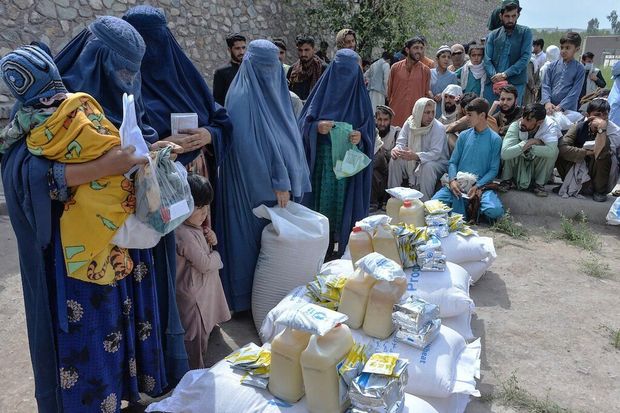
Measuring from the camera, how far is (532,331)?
9.87 ft

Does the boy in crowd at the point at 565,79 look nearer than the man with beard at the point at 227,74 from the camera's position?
No

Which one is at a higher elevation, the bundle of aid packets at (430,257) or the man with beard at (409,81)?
the man with beard at (409,81)

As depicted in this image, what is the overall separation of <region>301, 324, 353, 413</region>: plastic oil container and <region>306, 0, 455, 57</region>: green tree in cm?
803

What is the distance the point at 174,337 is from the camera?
6.80 feet

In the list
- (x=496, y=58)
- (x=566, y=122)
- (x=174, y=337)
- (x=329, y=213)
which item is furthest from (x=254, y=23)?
(x=174, y=337)

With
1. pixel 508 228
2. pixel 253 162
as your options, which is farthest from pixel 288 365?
pixel 508 228

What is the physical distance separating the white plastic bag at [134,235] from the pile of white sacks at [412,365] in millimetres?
560

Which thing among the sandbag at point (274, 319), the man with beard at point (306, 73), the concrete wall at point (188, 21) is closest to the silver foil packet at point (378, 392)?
the sandbag at point (274, 319)

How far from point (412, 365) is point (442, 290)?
658 millimetres

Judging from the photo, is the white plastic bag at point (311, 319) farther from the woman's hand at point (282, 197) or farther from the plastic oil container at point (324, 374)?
the woman's hand at point (282, 197)

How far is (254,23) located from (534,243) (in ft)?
19.6

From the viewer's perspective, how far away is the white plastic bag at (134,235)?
5.66ft

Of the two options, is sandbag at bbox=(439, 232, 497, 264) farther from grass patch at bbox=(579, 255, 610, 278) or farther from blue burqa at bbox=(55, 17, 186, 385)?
blue burqa at bbox=(55, 17, 186, 385)

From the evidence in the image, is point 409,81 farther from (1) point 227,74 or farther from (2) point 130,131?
A: (2) point 130,131
